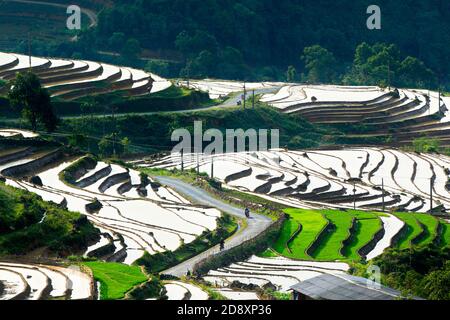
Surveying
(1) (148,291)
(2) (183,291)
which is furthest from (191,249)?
(1) (148,291)

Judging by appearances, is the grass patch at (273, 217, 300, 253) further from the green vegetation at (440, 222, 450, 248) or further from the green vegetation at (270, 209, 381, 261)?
the green vegetation at (440, 222, 450, 248)

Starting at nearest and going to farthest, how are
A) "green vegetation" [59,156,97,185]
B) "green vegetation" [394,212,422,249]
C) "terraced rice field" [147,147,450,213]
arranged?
"green vegetation" [394,212,422,249] → "green vegetation" [59,156,97,185] → "terraced rice field" [147,147,450,213]

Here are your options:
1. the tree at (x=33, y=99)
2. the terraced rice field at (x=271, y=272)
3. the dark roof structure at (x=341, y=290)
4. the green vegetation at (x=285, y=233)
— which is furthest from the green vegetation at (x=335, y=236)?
the tree at (x=33, y=99)

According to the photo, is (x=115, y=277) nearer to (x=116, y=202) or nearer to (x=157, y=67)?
(x=116, y=202)

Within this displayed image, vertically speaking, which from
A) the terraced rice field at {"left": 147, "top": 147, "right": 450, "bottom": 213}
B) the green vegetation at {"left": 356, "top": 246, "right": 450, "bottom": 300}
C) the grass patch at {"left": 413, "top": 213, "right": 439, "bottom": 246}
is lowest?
the terraced rice field at {"left": 147, "top": 147, "right": 450, "bottom": 213}

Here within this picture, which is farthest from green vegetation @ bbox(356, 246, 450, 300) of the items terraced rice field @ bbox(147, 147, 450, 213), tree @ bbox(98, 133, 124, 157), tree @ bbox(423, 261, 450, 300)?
tree @ bbox(98, 133, 124, 157)
